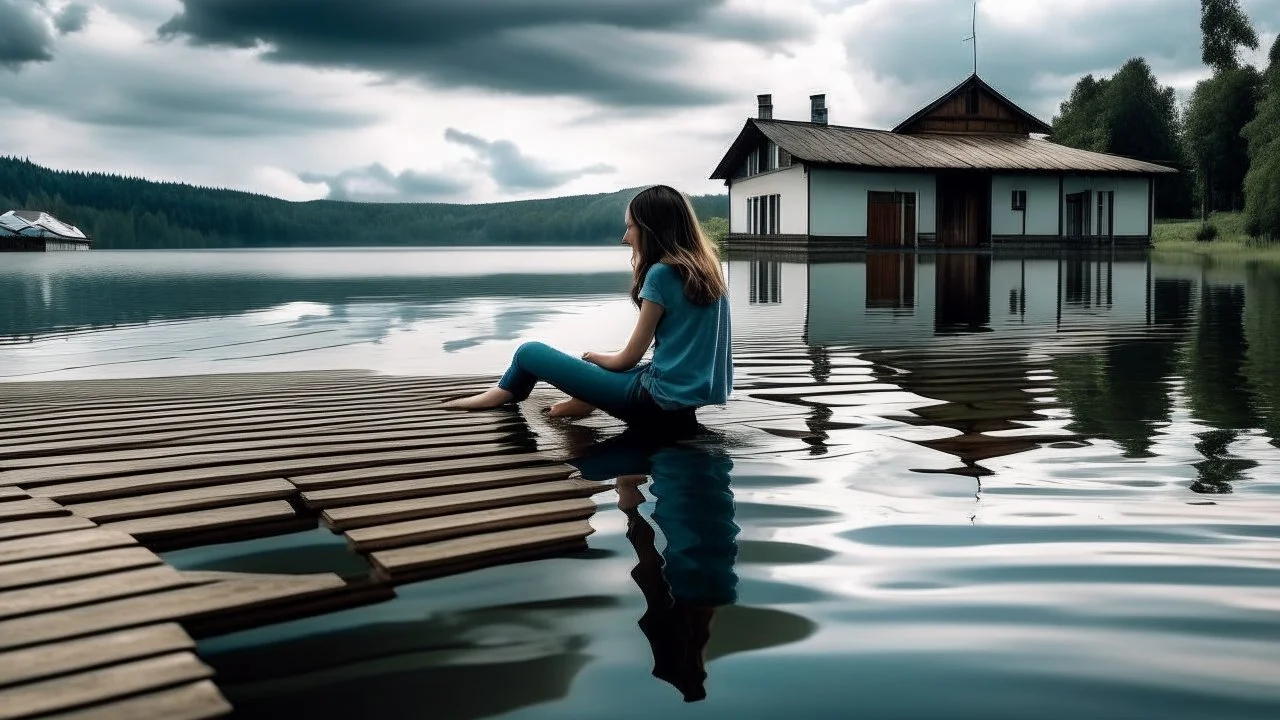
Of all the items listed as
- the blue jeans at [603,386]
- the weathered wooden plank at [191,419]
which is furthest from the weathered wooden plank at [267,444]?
the weathered wooden plank at [191,419]

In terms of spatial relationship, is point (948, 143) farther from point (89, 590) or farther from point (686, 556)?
point (89, 590)

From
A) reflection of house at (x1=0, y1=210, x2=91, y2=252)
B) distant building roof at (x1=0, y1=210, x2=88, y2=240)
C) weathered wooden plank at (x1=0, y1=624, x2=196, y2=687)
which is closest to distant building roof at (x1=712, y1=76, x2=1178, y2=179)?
weathered wooden plank at (x1=0, y1=624, x2=196, y2=687)

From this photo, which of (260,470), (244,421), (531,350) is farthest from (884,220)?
(260,470)

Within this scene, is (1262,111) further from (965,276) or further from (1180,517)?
(1180,517)

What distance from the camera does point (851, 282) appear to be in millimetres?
19234

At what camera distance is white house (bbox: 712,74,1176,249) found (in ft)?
102

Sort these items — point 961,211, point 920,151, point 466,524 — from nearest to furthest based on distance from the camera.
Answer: point 466,524 < point 920,151 < point 961,211

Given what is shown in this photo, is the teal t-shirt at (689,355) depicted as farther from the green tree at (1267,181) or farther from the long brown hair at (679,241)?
the green tree at (1267,181)

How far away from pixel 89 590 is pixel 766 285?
17387 mm

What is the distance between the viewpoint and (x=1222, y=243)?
134 ft

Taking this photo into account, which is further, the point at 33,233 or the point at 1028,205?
the point at 33,233

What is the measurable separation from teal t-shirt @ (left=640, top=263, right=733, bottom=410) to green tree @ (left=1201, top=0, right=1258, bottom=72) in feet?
201

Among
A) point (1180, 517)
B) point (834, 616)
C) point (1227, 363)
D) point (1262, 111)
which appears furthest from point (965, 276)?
point (1262, 111)

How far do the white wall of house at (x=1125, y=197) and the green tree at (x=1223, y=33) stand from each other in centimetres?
2818
